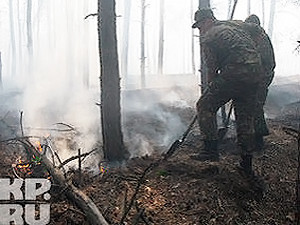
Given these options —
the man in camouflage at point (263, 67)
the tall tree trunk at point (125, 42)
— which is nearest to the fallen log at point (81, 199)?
the man in camouflage at point (263, 67)

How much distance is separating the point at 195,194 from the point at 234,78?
1.74 metres

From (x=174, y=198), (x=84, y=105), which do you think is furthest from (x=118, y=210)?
(x=84, y=105)

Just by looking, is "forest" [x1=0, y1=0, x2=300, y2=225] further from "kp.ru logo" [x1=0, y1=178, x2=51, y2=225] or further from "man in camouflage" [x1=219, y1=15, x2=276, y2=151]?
"man in camouflage" [x1=219, y1=15, x2=276, y2=151]

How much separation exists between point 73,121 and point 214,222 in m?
7.01

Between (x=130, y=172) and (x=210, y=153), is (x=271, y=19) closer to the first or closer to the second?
(x=210, y=153)

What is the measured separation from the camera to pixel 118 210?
3.42 meters

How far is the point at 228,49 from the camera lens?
Result: 4.42m

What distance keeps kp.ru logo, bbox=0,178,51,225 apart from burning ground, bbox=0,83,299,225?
10 centimetres

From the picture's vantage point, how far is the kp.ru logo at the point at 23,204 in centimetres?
311

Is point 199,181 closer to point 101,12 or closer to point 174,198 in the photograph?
point 174,198

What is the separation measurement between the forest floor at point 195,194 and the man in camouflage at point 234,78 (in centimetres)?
43

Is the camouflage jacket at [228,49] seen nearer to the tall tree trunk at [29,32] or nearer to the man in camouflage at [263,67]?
the man in camouflage at [263,67]

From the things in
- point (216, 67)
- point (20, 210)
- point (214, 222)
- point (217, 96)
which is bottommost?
point (214, 222)

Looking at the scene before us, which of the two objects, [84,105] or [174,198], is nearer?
[174,198]
